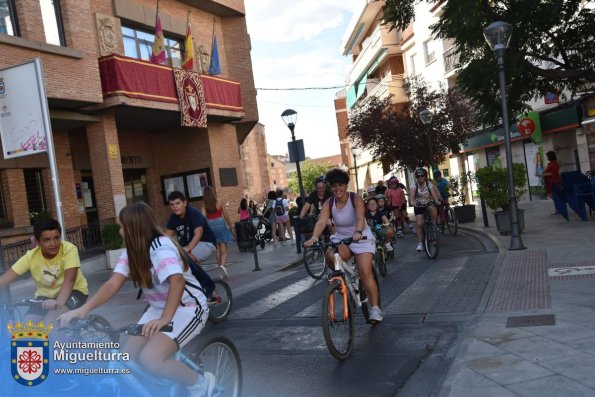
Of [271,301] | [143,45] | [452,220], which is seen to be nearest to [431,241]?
[271,301]

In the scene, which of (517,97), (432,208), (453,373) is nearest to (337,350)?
(453,373)

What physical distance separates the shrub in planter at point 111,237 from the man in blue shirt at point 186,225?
8.41 m

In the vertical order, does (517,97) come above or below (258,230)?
above

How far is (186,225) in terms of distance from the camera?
26.3 feet

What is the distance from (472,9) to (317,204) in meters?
5.35

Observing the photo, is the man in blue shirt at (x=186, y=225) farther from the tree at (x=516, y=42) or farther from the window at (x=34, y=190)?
the window at (x=34, y=190)

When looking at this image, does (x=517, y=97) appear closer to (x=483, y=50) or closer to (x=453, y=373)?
(x=483, y=50)

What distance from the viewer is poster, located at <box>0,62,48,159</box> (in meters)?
9.80

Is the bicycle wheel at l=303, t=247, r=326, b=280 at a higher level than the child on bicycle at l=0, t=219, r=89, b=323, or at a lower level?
lower

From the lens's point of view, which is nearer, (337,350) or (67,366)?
(67,366)

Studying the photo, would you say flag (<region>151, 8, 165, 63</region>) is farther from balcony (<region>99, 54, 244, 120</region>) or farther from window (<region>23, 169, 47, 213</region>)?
window (<region>23, 169, 47, 213</region>)

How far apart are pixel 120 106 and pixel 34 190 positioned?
12.2 feet

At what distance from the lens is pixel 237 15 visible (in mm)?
23312

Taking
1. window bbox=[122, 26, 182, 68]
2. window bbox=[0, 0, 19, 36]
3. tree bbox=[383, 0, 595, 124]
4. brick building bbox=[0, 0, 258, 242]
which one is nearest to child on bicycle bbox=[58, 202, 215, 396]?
tree bbox=[383, 0, 595, 124]
